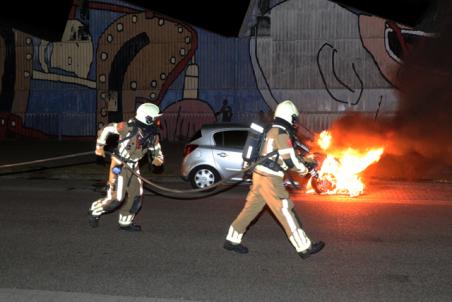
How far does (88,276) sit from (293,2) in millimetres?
18266

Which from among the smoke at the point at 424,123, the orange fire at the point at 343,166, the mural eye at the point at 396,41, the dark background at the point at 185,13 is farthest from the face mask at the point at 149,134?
the mural eye at the point at 396,41

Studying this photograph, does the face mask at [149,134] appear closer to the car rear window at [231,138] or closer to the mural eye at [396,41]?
the car rear window at [231,138]

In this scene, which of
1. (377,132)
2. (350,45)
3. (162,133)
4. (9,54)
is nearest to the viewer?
(377,132)

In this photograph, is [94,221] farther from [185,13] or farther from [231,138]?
[185,13]

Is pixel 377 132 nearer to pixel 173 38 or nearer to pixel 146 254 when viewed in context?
pixel 146 254

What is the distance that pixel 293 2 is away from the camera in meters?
22.0

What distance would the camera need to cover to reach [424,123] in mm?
12547

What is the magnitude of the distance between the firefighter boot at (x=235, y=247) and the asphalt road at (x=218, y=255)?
83mm

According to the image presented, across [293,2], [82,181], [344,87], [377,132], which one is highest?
[293,2]

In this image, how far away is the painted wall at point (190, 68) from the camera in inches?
850

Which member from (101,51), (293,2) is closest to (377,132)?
(293,2)

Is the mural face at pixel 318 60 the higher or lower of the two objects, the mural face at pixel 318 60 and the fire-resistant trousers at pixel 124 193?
the higher

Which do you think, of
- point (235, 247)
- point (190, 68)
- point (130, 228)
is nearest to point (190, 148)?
A: point (130, 228)

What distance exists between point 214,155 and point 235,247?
189 inches
